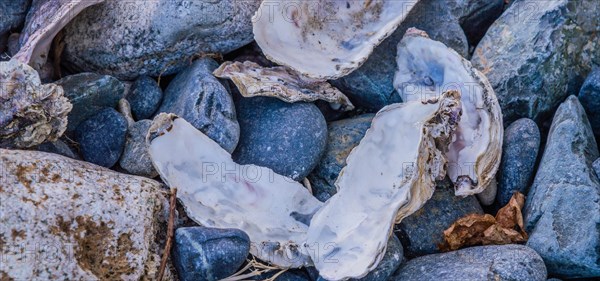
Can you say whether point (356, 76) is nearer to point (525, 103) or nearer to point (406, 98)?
point (406, 98)

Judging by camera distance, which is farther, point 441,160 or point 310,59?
point 310,59

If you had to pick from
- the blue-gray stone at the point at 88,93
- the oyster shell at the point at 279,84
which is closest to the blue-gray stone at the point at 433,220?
the oyster shell at the point at 279,84

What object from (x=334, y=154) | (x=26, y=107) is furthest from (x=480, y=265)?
(x=26, y=107)

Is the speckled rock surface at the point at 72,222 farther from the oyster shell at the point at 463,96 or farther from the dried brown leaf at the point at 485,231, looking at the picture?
the oyster shell at the point at 463,96

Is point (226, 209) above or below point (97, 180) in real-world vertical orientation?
below

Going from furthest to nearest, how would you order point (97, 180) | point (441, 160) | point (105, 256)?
1. point (441, 160)
2. point (97, 180)
3. point (105, 256)

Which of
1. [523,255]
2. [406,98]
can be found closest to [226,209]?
[406,98]

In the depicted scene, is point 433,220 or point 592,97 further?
point 592,97

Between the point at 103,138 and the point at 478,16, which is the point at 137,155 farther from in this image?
the point at 478,16
